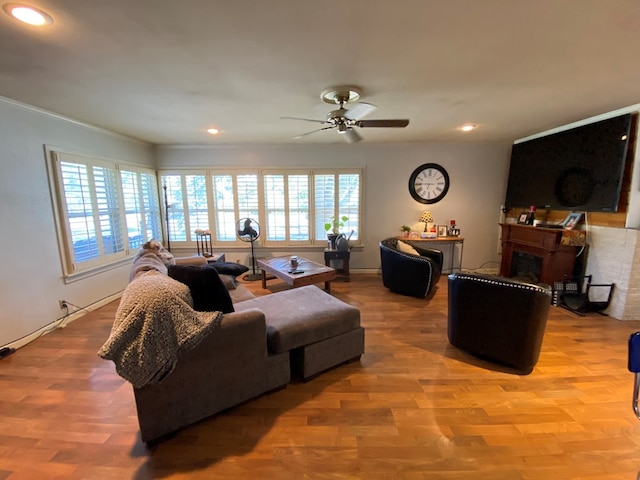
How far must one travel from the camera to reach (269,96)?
2.45m

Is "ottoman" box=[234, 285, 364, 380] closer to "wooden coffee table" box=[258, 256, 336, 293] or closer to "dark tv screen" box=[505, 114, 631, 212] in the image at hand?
"wooden coffee table" box=[258, 256, 336, 293]

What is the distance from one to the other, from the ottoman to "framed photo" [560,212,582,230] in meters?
3.28

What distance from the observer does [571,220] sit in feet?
11.5

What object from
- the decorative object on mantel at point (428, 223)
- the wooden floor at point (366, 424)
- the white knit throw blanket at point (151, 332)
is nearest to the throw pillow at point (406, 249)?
the decorative object on mantel at point (428, 223)

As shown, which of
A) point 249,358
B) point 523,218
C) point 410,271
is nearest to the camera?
point 249,358

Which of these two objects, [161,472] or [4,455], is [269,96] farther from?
[4,455]

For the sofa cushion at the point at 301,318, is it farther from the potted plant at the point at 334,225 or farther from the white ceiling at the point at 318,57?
the potted plant at the point at 334,225

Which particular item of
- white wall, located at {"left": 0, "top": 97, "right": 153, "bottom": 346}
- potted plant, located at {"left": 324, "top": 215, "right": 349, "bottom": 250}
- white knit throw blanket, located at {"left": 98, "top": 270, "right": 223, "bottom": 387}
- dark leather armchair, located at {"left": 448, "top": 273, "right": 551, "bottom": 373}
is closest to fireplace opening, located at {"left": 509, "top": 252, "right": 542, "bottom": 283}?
dark leather armchair, located at {"left": 448, "top": 273, "right": 551, "bottom": 373}

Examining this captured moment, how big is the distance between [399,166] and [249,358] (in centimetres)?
406

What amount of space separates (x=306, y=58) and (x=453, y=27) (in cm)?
89

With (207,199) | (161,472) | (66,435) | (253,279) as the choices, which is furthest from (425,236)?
(66,435)

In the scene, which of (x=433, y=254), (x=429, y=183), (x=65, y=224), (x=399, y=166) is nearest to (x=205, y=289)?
(x=65, y=224)

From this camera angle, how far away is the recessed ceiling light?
4.22 feet

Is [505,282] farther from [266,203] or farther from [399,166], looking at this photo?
Result: [266,203]
